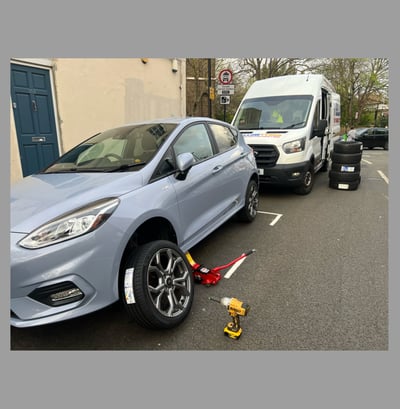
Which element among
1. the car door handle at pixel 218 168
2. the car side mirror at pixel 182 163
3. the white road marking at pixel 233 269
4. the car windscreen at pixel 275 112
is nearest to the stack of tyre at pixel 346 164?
the car windscreen at pixel 275 112

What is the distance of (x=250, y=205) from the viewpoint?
499 cm

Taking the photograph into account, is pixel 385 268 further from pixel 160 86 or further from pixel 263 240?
pixel 160 86

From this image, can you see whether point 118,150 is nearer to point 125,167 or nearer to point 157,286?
point 125,167

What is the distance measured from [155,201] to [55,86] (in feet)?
17.0

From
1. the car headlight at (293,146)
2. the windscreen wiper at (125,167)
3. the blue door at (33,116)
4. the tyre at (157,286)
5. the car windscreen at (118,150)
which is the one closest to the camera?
the tyre at (157,286)

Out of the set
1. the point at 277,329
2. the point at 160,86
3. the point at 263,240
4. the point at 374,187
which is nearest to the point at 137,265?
the point at 277,329

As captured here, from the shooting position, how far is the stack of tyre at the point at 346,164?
7086 mm

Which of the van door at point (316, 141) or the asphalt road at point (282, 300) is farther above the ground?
the van door at point (316, 141)

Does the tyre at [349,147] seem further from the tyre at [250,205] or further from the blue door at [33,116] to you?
the blue door at [33,116]

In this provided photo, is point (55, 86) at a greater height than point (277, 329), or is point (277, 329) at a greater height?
point (55, 86)

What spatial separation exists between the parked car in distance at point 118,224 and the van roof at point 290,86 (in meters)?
4.31

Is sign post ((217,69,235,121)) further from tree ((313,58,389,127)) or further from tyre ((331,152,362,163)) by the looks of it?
tree ((313,58,389,127))

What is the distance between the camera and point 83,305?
7.02ft

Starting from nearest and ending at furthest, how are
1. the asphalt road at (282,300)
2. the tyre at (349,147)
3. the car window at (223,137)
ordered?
the asphalt road at (282,300), the car window at (223,137), the tyre at (349,147)
